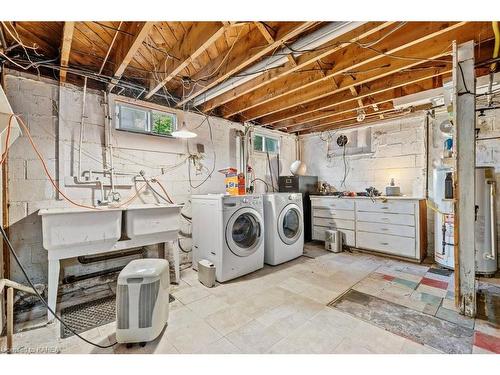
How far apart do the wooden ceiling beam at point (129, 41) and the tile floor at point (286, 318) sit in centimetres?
228

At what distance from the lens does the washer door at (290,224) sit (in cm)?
322

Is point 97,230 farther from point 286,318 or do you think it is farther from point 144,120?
point 286,318

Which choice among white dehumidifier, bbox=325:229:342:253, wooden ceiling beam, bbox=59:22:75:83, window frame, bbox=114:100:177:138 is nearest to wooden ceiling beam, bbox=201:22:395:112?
window frame, bbox=114:100:177:138

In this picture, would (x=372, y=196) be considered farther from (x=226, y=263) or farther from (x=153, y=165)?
(x=153, y=165)

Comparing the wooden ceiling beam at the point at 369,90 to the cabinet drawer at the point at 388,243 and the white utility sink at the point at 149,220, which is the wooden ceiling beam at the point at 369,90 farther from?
the white utility sink at the point at 149,220

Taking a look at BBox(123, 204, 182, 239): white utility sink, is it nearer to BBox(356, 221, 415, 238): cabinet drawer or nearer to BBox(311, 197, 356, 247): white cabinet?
BBox(311, 197, 356, 247): white cabinet

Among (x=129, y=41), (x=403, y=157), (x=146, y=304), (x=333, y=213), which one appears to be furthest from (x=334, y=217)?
(x=129, y=41)

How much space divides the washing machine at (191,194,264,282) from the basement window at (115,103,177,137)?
3.56 ft

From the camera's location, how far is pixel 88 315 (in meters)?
1.95

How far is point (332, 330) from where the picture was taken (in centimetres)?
170

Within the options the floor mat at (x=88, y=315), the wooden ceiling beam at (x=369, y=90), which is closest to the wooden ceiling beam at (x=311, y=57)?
the wooden ceiling beam at (x=369, y=90)

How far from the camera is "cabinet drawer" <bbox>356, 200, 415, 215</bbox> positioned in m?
3.21

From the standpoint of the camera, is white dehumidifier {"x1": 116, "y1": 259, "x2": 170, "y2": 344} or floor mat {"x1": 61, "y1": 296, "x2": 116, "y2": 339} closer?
white dehumidifier {"x1": 116, "y1": 259, "x2": 170, "y2": 344}
